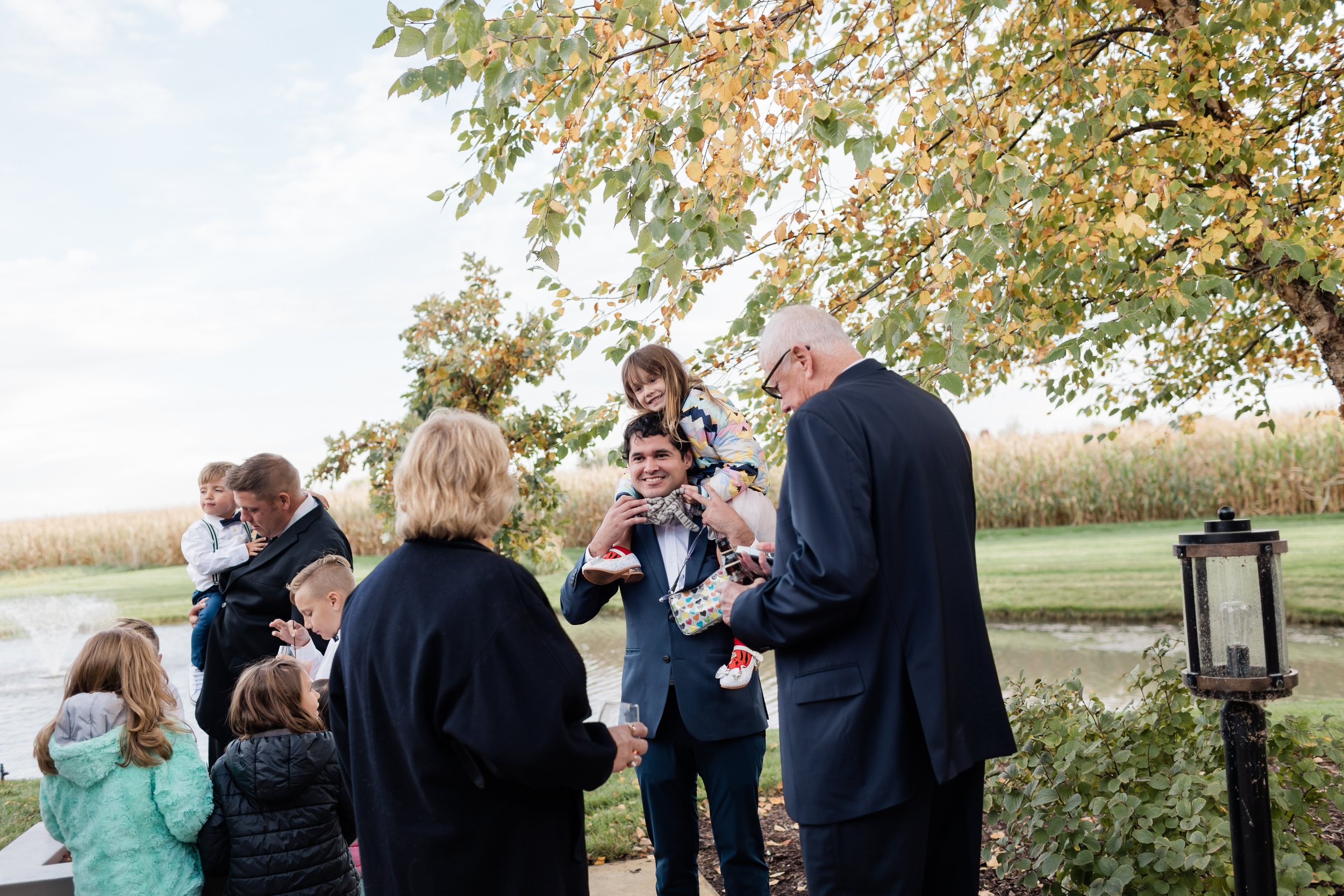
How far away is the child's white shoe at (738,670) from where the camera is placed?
291 centimetres

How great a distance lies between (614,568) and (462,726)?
1226 mm

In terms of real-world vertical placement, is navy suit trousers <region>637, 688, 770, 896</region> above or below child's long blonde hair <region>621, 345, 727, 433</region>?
below

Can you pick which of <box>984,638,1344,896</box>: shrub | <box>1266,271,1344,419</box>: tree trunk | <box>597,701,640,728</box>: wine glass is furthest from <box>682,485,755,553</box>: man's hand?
<box>1266,271,1344,419</box>: tree trunk

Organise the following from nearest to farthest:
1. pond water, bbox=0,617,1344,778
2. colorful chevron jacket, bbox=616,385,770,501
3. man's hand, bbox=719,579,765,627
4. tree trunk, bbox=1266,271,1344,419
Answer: man's hand, bbox=719,579,765,627 < colorful chevron jacket, bbox=616,385,770,501 < tree trunk, bbox=1266,271,1344,419 < pond water, bbox=0,617,1344,778

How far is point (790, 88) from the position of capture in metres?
3.57

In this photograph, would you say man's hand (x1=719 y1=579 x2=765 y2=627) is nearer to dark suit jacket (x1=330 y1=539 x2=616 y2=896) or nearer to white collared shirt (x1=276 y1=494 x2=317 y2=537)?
dark suit jacket (x1=330 y1=539 x2=616 y2=896)

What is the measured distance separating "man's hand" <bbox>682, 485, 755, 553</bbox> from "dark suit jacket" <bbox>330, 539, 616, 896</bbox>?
102 centimetres

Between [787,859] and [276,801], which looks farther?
[787,859]

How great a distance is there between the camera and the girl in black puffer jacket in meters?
3.00

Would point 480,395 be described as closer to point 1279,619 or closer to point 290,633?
point 290,633

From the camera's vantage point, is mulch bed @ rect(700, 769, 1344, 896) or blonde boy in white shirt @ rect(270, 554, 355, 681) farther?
mulch bed @ rect(700, 769, 1344, 896)

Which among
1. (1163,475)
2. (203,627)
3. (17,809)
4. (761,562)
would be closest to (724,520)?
(761,562)

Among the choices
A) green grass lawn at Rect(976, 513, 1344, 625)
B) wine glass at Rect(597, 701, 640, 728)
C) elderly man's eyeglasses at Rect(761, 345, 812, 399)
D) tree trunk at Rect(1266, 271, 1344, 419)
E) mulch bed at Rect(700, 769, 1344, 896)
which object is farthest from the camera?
green grass lawn at Rect(976, 513, 1344, 625)

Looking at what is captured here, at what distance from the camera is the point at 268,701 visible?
10.1ft
